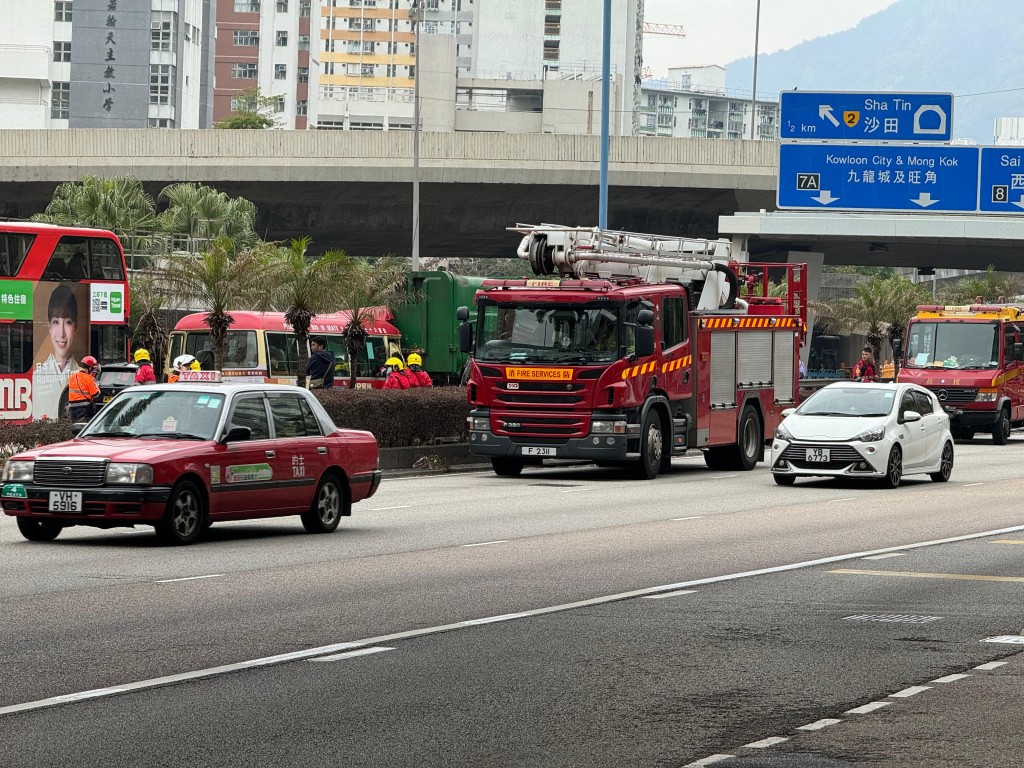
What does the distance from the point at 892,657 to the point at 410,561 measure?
18.5ft

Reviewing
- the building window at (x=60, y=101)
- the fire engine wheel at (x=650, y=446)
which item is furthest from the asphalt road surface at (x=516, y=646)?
the building window at (x=60, y=101)

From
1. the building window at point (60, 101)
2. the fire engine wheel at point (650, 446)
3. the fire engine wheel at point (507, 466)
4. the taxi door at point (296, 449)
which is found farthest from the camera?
the building window at point (60, 101)

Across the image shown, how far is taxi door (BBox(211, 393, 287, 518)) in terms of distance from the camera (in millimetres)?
15430

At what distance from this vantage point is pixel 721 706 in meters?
8.15

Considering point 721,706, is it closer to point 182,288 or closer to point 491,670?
point 491,670

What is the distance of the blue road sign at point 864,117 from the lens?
4138 cm

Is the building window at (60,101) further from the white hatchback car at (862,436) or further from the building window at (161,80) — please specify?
the white hatchback car at (862,436)

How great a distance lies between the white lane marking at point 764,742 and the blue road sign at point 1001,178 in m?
37.5

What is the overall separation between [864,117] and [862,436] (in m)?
19.4

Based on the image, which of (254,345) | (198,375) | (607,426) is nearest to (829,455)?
(607,426)

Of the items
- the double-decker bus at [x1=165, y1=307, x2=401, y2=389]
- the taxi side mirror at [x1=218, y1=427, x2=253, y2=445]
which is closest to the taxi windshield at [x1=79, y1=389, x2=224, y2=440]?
the taxi side mirror at [x1=218, y1=427, x2=253, y2=445]

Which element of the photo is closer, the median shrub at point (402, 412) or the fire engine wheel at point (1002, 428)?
the median shrub at point (402, 412)

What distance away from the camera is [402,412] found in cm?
2759

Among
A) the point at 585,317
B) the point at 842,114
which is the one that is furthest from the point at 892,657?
the point at 842,114
